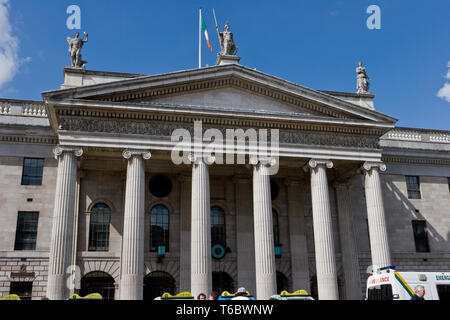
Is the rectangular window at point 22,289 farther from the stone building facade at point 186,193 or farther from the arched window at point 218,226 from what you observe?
the arched window at point 218,226

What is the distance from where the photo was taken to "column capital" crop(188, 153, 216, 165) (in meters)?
27.2

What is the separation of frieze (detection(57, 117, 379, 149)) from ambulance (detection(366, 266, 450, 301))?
12.5 meters

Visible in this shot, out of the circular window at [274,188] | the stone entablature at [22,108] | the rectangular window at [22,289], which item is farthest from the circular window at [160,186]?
the rectangular window at [22,289]

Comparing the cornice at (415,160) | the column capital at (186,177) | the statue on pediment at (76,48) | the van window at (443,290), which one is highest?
the statue on pediment at (76,48)

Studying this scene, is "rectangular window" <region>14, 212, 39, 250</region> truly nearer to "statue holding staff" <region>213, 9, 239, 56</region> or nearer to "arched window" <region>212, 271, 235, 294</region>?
"arched window" <region>212, 271, 235, 294</region>

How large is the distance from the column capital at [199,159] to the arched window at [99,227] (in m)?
7.17

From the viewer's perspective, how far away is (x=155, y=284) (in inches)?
1169

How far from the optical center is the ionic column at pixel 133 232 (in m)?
24.5

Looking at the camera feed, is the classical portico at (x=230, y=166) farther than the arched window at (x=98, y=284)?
No

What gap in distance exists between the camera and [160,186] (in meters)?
31.6

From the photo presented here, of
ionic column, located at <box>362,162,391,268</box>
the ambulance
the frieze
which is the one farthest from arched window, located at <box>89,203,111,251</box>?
the ambulance
